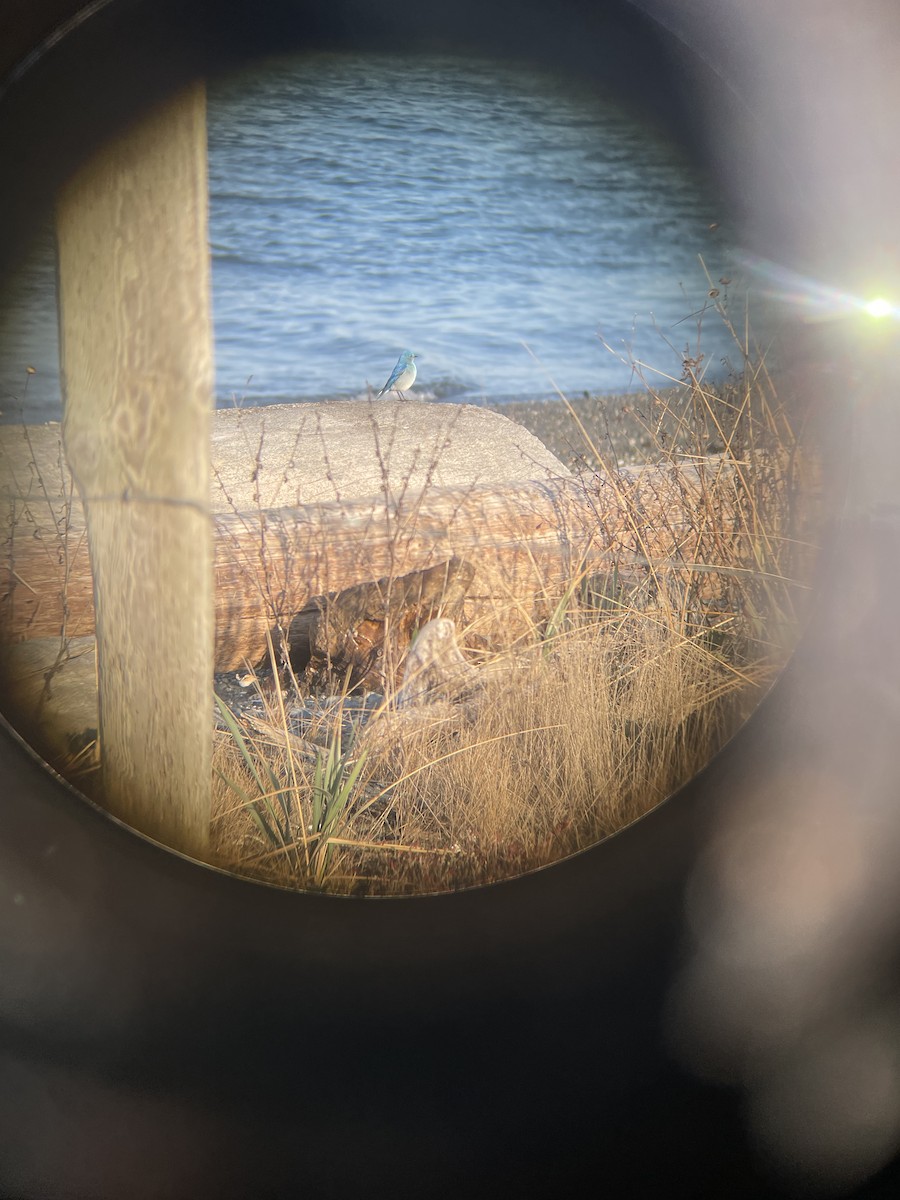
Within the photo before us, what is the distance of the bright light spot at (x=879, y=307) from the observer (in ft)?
2.63

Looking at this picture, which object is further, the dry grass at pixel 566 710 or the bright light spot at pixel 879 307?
the dry grass at pixel 566 710

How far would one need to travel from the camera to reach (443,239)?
0.93 metres

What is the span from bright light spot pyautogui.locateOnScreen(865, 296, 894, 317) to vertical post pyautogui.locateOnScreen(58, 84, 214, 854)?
571mm

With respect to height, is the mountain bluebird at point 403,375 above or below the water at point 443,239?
below

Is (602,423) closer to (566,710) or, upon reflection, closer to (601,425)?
(601,425)

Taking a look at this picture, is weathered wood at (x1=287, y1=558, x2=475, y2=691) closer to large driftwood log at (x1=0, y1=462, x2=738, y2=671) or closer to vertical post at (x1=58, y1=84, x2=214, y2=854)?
large driftwood log at (x1=0, y1=462, x2=738, y2=671)

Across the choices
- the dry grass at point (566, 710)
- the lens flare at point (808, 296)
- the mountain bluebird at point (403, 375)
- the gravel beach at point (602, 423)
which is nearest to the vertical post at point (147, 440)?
the dry grass at point (566, 710)

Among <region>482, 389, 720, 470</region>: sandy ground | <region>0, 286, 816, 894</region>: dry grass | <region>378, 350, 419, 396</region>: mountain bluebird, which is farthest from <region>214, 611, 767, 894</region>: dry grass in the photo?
<region>378, 350, 419, 396</region>: mountain bluebird

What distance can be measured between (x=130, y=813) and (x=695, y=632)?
1.98ft

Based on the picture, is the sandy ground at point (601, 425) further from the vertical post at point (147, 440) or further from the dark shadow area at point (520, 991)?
the vertical post at point (147, 440)

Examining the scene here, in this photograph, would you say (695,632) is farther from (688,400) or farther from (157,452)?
(157,452)

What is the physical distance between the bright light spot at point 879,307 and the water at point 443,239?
0.51 ft

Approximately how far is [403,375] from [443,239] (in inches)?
5.3

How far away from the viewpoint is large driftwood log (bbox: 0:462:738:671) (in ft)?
3.28
